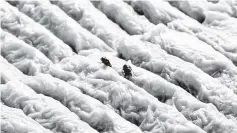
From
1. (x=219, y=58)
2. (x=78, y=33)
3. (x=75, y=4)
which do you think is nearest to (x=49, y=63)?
(x=78, y=33)

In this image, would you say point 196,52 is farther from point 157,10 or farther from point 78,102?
point 78,102

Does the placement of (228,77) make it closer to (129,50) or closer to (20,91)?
(129,50)

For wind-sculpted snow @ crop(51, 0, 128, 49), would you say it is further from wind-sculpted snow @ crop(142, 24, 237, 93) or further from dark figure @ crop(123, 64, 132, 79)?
dark figure @ crop(123, 64, 132, 79)

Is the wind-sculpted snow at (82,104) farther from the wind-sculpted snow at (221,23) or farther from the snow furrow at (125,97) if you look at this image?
the wind-sculpted snow at (221,23)

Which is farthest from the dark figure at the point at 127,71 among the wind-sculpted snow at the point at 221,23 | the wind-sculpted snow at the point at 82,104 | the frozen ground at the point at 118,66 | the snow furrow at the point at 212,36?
the wind-sculpted snow at the point at 221,23

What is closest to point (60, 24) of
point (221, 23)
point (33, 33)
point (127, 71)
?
point (33, 33)

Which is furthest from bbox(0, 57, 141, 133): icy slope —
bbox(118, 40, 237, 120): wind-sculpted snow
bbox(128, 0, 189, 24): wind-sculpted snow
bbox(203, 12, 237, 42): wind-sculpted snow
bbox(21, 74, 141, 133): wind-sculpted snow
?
bbox(203, 12, 237, 42): wind-sculpted snow

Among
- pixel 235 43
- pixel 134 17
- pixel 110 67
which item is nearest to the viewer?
pixel 110 67
